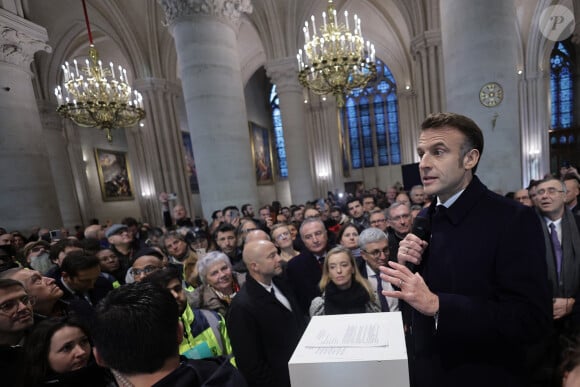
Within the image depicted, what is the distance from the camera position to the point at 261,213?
6641 mm

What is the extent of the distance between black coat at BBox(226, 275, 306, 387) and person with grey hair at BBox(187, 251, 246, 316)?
500 mm

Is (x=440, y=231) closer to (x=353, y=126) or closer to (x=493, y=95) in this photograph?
(x=493, y=95)

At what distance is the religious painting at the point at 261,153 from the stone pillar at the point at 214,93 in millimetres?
13699

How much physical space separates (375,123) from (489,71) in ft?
54.7

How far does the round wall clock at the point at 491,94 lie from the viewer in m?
5.43

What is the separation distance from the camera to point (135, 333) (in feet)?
3.55

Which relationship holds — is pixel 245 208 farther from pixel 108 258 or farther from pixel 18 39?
pixel 18 39

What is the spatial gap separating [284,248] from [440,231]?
2.74m

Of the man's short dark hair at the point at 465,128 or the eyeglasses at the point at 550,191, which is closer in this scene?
the man's short dark hair at the point at 465,128

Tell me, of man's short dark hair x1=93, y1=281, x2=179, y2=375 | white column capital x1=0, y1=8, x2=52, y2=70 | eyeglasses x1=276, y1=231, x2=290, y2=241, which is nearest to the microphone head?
man's short dark hair x1=93, y1=281, x2=179, y2=375

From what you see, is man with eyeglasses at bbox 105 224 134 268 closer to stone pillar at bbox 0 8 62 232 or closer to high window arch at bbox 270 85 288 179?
stone pillar at bbox 0 8 62 232

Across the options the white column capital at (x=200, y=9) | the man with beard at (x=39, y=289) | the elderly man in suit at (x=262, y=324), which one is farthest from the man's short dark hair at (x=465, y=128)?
the white column capital at (x=200, y=9)

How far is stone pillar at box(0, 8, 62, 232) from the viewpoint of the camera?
614cm

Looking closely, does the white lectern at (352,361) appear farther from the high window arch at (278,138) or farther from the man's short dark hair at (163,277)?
the high window arch at (278,138)
